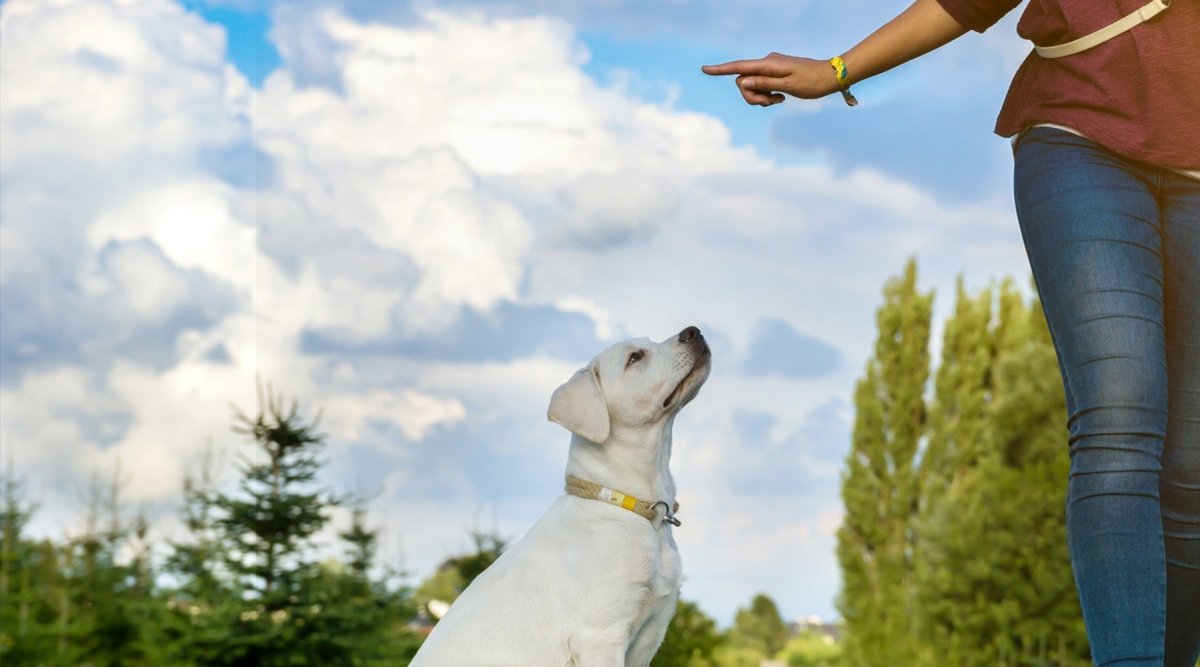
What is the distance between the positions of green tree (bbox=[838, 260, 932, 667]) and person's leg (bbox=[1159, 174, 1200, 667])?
18.2 metres

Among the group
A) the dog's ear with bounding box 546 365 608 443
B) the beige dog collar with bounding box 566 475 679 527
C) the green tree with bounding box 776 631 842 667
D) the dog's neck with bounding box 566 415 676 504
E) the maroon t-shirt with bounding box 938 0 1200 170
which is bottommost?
the beige dog collar with bounding box 566 475 679 527

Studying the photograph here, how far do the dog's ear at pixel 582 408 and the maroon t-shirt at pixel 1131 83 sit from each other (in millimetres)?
1515

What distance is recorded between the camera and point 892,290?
22281 mm

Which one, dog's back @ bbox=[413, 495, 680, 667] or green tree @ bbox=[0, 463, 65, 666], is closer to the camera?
dog's back @ bbox=[413, 495, 680, 667]

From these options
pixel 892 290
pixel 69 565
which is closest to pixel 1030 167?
pixel 69 565

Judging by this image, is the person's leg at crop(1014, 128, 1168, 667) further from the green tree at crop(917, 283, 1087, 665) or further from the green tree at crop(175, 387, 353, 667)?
the green tree at crop(917, 283, 1087, 665)

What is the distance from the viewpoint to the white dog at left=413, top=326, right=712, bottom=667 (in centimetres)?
337

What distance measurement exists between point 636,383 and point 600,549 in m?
0.58

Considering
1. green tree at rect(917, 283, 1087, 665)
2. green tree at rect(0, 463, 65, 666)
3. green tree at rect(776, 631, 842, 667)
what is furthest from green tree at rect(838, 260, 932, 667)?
green tree at rect(0, 463, 65, 666)

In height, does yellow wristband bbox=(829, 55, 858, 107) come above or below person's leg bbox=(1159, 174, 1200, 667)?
above

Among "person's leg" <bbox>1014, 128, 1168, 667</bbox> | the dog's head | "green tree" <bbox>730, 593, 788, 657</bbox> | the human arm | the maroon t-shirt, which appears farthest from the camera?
"green tree" <bbox>730, 593, 788, 657</bbox>

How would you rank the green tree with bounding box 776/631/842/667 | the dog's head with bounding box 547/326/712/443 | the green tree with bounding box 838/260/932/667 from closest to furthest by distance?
the dog's head with bounding box 547/326/712/443 < the green tree with bounding box 838/260/932/667 < the green tree with bounding box 776/631/842/667

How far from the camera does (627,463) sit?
3.80m

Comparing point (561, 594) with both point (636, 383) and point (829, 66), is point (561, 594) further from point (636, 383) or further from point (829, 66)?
point (829, 66)
